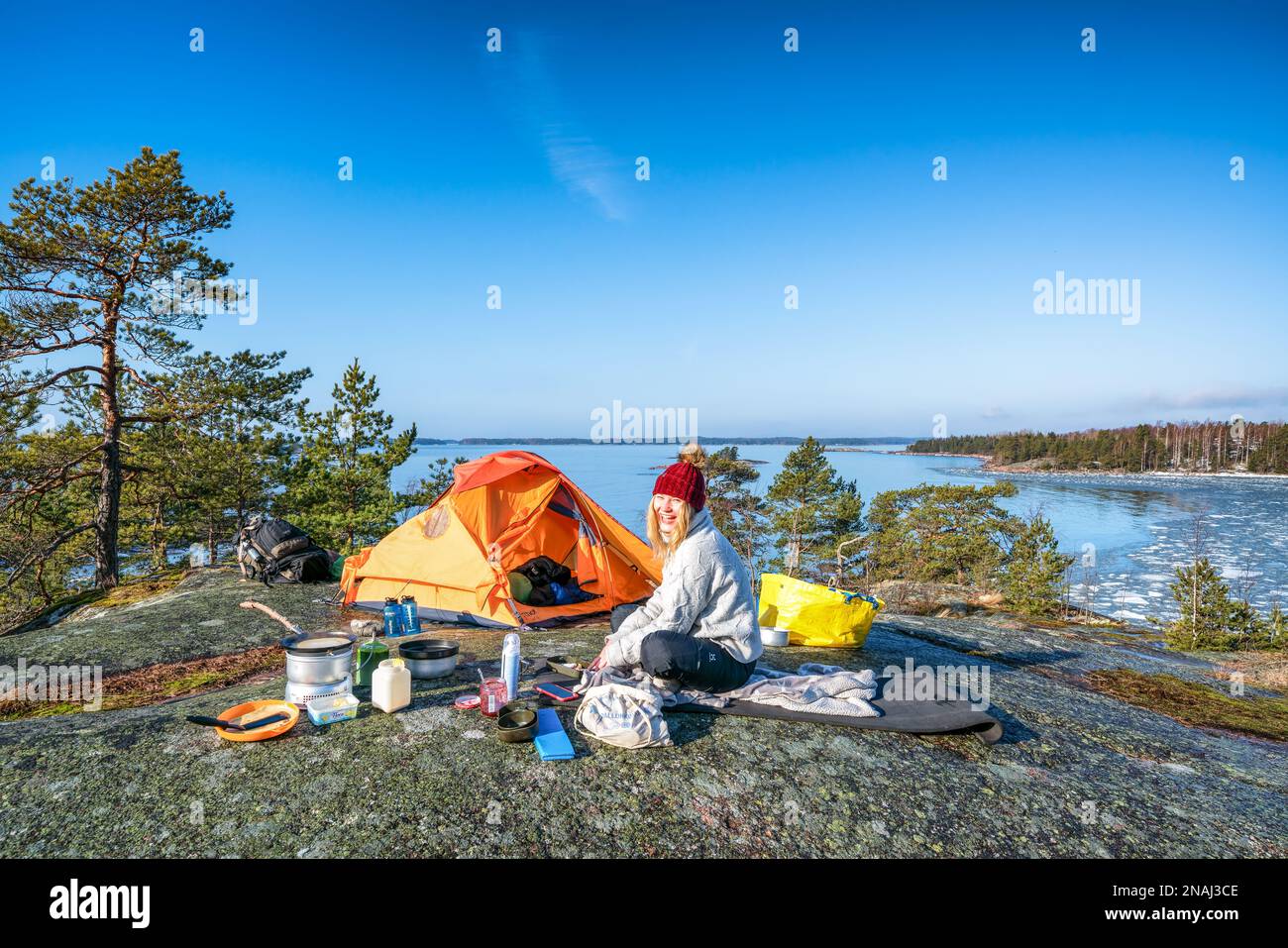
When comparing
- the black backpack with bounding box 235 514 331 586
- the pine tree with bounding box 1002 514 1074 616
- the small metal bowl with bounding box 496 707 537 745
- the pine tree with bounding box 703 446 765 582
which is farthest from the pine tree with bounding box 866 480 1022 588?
the small metal bowl with bounding box 496 707 537 745

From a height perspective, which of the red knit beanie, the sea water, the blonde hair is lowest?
the sea water

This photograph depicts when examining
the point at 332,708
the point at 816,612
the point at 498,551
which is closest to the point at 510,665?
the point at 332,708

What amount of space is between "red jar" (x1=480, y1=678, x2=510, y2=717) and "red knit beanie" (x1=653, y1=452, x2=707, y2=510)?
1.77 meters

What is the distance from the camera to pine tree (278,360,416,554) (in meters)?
17.3

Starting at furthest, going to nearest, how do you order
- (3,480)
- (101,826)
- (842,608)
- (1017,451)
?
(1017,451) → (3,480) → (842,608) → (101,826)

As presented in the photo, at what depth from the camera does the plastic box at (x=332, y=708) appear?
12.8 feet

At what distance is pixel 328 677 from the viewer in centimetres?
406

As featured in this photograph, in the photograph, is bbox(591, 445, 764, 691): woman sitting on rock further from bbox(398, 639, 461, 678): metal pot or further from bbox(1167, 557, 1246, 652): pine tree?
bbox(1167, 557, 1246, 652): pine tree

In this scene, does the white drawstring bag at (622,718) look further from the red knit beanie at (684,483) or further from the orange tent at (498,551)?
the orange tent at (498,551)

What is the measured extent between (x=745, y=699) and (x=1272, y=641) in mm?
24283

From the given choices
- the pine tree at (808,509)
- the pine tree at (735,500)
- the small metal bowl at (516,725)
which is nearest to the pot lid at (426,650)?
the small metal bowl at (516,725)

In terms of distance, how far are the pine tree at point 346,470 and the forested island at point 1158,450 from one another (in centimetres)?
12761

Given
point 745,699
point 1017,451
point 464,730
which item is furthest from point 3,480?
point 1017,451
